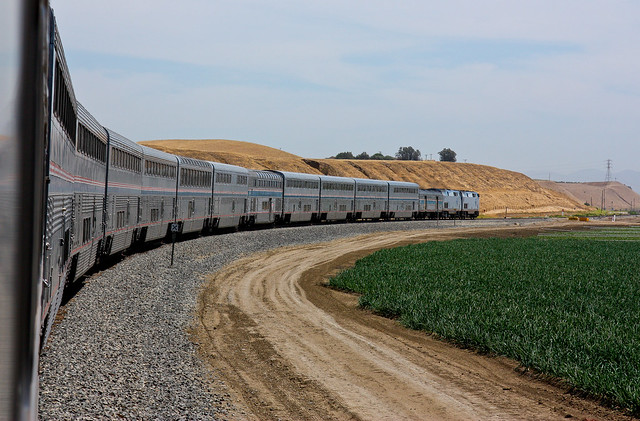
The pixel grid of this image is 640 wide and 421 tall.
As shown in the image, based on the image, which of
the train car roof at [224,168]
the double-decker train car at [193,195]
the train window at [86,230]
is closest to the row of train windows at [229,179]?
the train car roof at [224,168]

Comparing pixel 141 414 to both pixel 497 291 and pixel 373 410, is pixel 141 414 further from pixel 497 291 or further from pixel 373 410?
pixel 497 291

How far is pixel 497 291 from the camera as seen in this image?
21.5 metres

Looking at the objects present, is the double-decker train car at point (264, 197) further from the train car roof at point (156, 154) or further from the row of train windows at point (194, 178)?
the train car roof at point (156, 154)

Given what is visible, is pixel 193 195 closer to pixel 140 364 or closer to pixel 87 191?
pixel 87 191

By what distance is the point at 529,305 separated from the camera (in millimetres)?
19094

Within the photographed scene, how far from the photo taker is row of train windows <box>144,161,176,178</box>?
87.5ft

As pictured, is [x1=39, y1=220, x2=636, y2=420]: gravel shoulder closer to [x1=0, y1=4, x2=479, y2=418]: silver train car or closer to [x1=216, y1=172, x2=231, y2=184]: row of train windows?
[x1=0, y1=4, x2=479, y2=418]: silver train car

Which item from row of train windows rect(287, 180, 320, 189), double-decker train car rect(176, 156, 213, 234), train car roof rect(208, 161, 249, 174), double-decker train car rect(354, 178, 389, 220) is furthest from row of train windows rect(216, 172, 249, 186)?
double-decker train car rect(354, 178, 389, 220)

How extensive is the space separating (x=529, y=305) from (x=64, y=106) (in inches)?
547

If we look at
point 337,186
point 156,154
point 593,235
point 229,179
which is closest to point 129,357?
point 156,154

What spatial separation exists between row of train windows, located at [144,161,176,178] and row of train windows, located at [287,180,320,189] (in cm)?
2426

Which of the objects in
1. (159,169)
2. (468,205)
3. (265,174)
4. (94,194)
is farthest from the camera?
(468,205)

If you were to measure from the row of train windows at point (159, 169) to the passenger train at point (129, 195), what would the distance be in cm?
5

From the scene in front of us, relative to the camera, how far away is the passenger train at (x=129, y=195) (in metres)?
9.40
